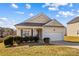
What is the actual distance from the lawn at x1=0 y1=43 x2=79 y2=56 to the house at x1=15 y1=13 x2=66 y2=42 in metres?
0.72

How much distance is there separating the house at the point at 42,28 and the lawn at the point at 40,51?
72cm

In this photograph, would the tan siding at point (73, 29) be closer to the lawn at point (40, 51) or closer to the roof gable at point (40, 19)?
the lawn at point (40, 51)

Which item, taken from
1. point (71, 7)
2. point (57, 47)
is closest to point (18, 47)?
point (57, 47)

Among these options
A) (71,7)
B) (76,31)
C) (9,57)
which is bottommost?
(9,57)

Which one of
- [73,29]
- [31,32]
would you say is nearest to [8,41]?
[31,32]

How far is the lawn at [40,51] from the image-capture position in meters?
18.0

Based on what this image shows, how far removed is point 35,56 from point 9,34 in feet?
6.44

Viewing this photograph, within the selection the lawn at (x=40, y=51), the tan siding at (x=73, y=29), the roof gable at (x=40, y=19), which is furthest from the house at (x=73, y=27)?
the roof gable at (x=40, y=19)

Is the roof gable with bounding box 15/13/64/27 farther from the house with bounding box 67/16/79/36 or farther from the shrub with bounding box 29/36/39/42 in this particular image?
the shrub with bounding box 29/36/39/42

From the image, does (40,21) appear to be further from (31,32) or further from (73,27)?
(73,27)

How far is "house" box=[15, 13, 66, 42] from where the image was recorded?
1866 cm

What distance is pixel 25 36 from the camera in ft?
61.5

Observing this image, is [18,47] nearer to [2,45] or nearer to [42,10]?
[2,45]

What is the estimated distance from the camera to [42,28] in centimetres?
1905
